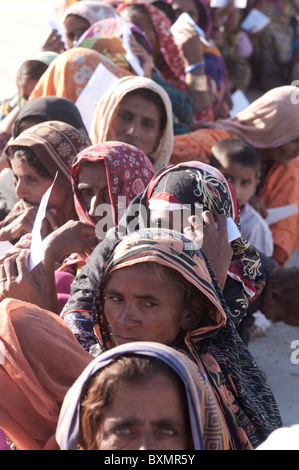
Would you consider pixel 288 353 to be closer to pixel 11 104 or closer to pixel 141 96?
pixel 141 96

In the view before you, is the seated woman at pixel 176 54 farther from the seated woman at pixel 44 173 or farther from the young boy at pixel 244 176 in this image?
the seated woman at pixel 44 173

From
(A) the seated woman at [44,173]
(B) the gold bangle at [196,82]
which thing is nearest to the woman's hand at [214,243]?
(A) the seated woman at [44,173]

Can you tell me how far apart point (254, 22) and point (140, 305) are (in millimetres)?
7585

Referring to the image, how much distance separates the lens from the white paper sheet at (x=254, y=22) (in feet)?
30.3

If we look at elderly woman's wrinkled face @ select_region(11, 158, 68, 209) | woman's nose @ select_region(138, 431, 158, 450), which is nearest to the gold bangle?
elderly woman's wrinkled face @ select_region(11, 158, 68, 209)

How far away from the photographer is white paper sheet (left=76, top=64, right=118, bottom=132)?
484 centimetres

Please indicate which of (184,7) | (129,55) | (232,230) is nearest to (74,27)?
(129,55)

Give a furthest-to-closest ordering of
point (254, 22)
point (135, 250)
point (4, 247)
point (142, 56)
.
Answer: point (254, 22) → point (142, 56) → point (4, 247) → point (135, 250)

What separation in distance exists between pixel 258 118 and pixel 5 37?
821cm

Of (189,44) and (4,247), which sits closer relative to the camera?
(4,247)

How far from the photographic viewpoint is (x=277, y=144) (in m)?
5.45

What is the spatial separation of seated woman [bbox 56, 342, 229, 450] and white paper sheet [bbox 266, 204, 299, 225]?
3.54m

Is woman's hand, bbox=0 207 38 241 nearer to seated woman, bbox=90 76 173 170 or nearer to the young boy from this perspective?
seated woman, bbox=90 76 173 170

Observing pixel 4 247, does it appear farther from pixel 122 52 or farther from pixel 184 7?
pixel 184 7
